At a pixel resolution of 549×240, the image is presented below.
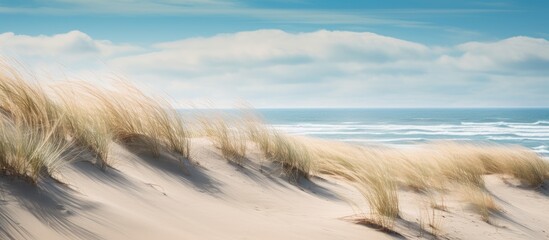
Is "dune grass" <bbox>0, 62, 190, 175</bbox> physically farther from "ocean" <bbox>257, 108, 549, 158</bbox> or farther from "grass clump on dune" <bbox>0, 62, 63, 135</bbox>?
"ocean" <bbox>257, 108, 549, 158</bbox>

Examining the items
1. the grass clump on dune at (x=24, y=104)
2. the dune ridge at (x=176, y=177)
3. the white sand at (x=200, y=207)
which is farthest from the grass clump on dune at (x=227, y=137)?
the grass clump on dune at (x=24, y=104)

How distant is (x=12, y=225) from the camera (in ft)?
7.37

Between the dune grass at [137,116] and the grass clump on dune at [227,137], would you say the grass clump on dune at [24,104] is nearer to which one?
the dune grass at [137,116]

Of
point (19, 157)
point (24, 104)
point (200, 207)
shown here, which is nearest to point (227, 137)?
point (200, 207)

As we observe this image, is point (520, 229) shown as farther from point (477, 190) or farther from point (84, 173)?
point (84, 173)

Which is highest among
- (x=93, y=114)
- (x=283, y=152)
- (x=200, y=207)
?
(x=93, y=114)

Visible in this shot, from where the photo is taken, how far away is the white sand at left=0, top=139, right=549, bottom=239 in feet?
8.30

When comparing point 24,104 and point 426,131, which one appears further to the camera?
point 426,131

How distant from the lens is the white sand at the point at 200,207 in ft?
8.30

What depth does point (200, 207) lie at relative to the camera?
374cm

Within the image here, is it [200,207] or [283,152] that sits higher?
[283,152]

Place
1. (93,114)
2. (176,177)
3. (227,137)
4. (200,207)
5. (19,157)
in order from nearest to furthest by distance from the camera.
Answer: (19,157) → (200,207) → (176,177) → (93,114) → (227,137)

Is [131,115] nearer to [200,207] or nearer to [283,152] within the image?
[200,207]

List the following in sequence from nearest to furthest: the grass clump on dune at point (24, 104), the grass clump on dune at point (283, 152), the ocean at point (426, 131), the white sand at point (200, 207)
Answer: the white sand at point (200, 207) → the grass clump on dune at point (24, 104) → the grass clump on dune at point (283, 152) → the ocean at point (426, 131)
